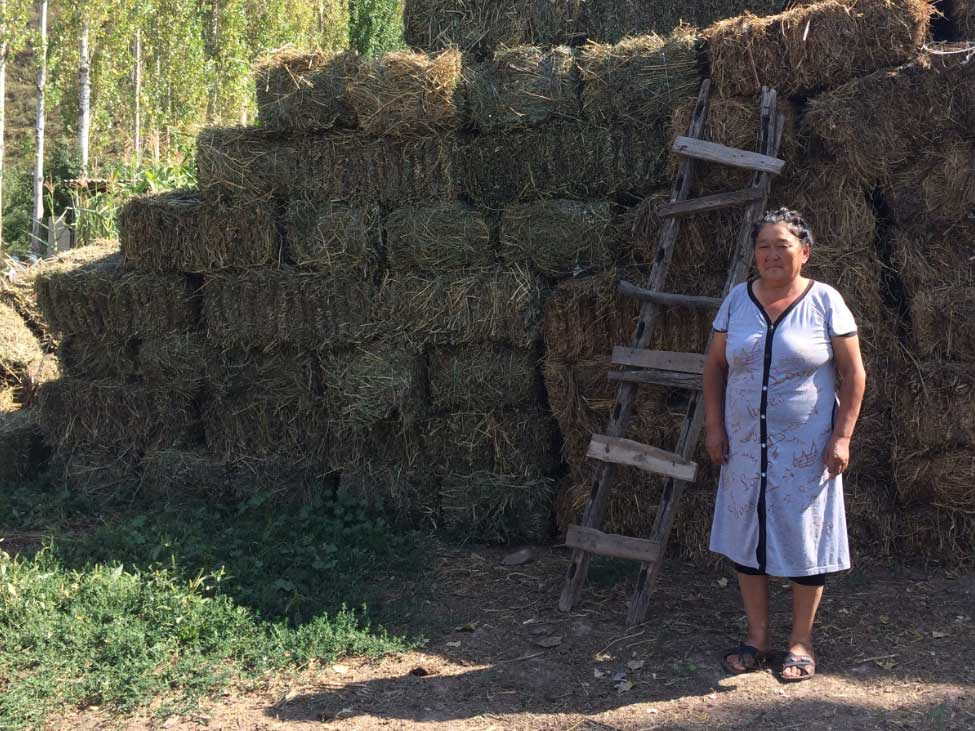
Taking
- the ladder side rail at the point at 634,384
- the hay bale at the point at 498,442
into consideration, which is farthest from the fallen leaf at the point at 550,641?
the hay bale at the point at 498,442

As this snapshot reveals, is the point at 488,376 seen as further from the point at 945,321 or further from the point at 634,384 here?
the point at 945,321

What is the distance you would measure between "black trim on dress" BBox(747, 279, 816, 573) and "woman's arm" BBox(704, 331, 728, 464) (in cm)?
22

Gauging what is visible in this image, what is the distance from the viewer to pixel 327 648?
4555 millimetres

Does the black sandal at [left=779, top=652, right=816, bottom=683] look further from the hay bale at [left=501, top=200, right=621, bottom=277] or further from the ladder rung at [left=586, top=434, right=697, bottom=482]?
the hay bale at [left=501, top=200, right=621, bottom=277]

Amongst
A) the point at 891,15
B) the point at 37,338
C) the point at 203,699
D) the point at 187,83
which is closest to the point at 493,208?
the point at 891,15

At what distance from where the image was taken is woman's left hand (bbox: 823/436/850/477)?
3926 mm

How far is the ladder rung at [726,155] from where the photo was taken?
4.99 meters

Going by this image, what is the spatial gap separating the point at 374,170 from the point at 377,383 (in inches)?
52.2

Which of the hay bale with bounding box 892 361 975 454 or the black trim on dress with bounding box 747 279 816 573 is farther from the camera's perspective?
the hay bale with bounding box 892 361 975 454

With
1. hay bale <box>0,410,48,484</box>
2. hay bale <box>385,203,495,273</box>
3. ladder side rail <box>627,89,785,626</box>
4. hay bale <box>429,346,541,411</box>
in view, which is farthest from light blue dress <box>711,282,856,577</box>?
hay bale <box>0,410,48,484</box>

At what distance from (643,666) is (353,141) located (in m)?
3.57

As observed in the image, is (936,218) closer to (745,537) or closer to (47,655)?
(745,537)

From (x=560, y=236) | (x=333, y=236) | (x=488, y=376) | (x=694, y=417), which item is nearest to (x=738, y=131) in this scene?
(x=560, y=236)

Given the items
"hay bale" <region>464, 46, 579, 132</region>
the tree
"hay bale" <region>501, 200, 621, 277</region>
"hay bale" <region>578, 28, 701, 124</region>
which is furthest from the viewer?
the tree
